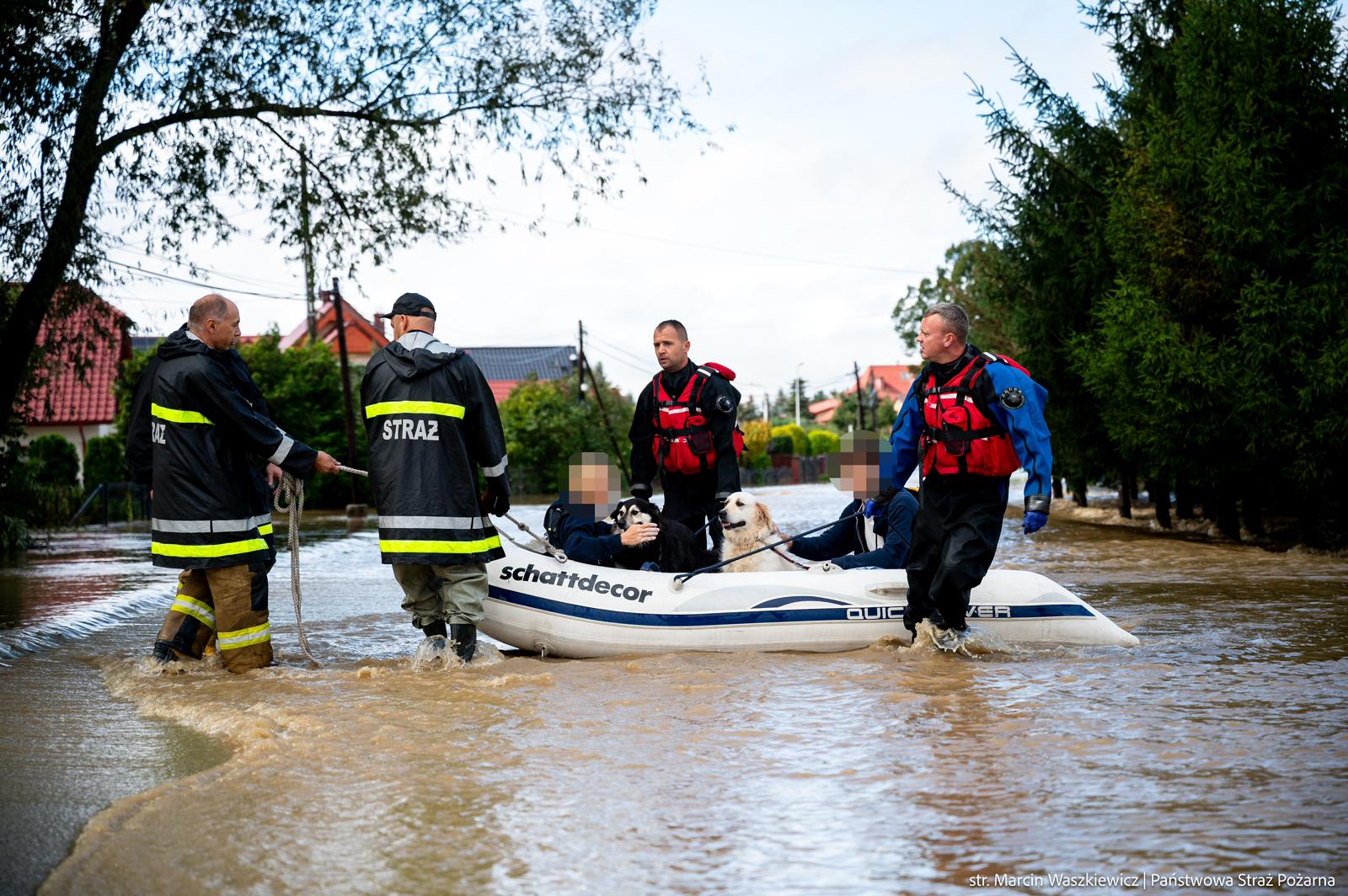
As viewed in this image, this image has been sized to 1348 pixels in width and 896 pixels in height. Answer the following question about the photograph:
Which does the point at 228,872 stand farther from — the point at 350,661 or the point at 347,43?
the point at 347,43

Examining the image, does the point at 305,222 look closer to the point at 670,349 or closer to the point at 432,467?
the point at 670,349

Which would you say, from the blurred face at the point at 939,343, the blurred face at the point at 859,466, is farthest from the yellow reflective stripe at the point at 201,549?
the blurred face at the point at 939,343

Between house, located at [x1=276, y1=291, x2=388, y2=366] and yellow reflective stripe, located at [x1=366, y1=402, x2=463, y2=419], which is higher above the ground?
house, located at [x1=276, y1=291, x2=388, y2=366]

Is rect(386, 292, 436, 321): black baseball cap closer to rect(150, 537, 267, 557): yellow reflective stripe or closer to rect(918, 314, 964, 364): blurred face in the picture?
rect(150, 537, 267, 557): yellow reflective stripe

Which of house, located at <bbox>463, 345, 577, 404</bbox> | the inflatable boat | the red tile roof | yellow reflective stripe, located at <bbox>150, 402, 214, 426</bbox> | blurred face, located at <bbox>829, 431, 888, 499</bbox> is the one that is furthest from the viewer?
house, located at <bbox>463, 345, 577, 404</bbox>

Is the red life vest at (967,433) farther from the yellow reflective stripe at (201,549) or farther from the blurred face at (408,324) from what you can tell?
the yellow reflective stripe at (201,549)

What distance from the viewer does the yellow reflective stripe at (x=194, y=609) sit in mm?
7543

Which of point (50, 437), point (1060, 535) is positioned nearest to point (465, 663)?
point (1060, 535)

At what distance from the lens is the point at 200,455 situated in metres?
7.27

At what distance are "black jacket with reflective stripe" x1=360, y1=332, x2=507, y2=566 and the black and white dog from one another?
1.13 meters

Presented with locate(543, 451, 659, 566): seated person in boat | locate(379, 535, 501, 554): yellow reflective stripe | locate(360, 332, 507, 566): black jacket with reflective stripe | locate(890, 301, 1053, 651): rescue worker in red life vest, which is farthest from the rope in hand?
locate(890, 301, 1053, 651): rescue worker in red life vest

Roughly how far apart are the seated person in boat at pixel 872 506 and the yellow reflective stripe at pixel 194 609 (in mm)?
3792

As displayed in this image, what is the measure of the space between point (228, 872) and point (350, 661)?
14.0 ft

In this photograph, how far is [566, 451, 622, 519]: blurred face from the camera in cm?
798
